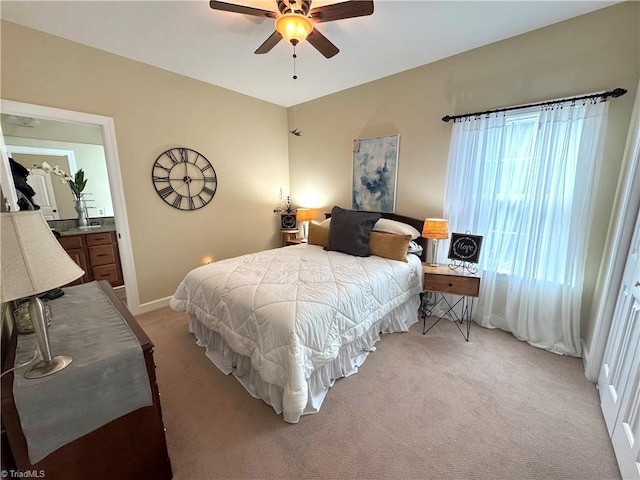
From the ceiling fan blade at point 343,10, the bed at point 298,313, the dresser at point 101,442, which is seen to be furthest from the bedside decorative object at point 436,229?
the dresser at point 101,442

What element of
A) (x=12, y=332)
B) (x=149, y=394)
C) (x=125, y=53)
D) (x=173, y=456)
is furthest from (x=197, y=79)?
(x=173, y=456)

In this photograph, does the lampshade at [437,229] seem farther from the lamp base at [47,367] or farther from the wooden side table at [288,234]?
the lamp base at [47,367]

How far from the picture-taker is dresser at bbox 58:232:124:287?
11.2 feet

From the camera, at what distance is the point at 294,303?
5.59 feet

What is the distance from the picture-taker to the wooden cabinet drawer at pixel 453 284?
7.74 ft

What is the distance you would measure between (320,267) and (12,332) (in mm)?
1873

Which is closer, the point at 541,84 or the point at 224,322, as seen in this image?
the point at 224,322

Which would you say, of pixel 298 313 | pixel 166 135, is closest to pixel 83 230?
pixel 166 135

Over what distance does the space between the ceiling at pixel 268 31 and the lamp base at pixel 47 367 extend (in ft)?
7.63

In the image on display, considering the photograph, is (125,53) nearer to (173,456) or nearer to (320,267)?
(320,267)

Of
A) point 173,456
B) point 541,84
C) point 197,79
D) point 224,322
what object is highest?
point 197,79

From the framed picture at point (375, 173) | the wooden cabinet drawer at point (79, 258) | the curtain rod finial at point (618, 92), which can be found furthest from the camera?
the wooden cabinet drawer at point (79, 258)

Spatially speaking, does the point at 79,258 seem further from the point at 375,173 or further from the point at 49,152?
the point at 375,173

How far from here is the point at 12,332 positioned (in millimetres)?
1211
